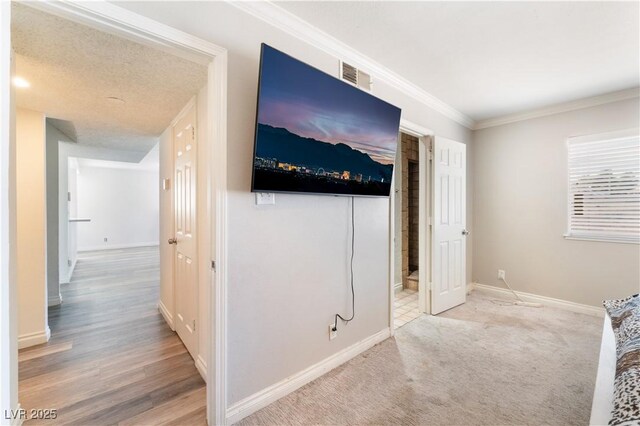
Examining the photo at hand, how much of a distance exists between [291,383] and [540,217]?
3.53 m

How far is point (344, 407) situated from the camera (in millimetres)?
1668

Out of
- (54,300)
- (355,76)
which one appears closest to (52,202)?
(54,300)

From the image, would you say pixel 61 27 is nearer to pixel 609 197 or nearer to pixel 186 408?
pixel 186 408

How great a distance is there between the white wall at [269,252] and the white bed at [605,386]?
1.42 meters

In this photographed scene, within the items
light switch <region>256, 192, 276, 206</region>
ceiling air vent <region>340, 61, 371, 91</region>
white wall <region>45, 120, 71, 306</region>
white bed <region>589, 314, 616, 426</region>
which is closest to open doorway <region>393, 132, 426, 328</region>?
ceiling air vent <region>340, 61, 371, 91</region>

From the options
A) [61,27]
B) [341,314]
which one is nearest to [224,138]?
[61,27]

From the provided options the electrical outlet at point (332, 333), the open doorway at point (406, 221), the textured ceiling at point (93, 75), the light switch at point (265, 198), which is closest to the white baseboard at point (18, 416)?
the light switch at point (265, 198)

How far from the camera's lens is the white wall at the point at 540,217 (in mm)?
2928

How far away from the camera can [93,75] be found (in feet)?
6.41

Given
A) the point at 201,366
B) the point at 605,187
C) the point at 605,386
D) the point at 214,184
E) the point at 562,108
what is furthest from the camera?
the point at 562,108

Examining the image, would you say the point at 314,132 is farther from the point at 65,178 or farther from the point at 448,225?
the point at 65,178

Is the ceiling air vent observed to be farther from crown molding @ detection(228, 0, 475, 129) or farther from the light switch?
the light switch

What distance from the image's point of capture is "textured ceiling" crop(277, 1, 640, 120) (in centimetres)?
166

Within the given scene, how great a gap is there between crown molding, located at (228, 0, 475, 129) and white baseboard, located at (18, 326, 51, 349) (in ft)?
10.8
